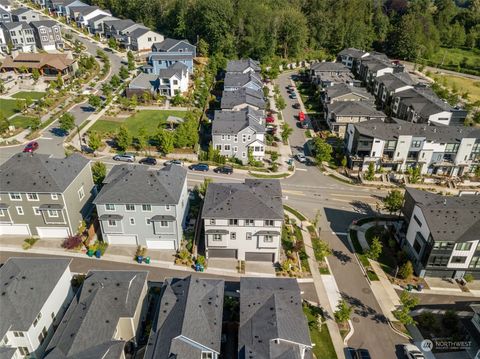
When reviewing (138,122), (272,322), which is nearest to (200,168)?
(138,122)

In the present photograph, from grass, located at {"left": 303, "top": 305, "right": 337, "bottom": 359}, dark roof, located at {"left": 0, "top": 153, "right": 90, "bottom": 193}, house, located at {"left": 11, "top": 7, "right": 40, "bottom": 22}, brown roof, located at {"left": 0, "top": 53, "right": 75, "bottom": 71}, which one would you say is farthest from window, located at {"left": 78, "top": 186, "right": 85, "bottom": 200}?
house, located at {"left": 11, "top": 7, "right": 40, "bottom": 22}

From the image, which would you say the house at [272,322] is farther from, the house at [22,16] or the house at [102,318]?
the house at [22,16]

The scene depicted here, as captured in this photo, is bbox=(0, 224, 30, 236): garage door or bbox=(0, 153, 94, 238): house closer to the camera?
bbox=(0, 153, 94, 238): house

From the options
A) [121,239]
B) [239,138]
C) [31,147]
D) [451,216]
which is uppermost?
[451,216]

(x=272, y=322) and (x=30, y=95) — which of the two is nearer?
(x=272, y=322)

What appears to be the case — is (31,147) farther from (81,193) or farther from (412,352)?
(412,352)

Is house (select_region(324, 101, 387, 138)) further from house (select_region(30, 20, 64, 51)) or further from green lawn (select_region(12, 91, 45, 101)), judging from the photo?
house (select_region(30, 20, 64, 51))

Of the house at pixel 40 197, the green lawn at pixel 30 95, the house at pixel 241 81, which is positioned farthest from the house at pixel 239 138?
the green lawn at pixel 30 95
